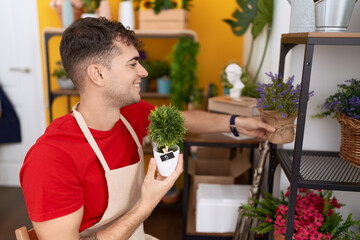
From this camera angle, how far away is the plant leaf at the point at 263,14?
185 centimetres

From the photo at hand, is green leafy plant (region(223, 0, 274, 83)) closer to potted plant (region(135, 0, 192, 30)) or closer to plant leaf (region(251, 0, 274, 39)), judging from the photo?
plant leaf (region(251, 0, 274, 39))

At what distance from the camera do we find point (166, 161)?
105cm

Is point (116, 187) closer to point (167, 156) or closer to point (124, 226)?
point (124, 226)

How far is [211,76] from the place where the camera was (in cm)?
304

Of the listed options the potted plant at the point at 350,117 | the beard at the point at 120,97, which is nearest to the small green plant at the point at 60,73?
the beard at the point at 120,97

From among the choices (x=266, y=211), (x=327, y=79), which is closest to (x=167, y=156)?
(x=266, y=211)

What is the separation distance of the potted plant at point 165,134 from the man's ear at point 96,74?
0.78 feet

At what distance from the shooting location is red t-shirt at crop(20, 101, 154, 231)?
96 cm

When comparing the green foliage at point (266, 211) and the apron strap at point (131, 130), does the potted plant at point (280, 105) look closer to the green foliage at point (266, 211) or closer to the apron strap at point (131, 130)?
the green foliage at point (266, 211)

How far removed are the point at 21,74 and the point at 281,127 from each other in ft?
8.88

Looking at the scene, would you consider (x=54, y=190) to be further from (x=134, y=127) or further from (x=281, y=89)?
(x=281, y=89)

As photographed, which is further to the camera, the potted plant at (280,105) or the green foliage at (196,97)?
the green foliage at (196,97)

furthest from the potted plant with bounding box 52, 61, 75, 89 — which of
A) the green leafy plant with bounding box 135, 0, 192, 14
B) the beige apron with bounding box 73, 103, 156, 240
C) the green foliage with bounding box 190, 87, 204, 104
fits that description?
the beige apron with bounding box 73, 103, 156, 240

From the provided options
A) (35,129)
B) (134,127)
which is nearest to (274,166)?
(134,127)
